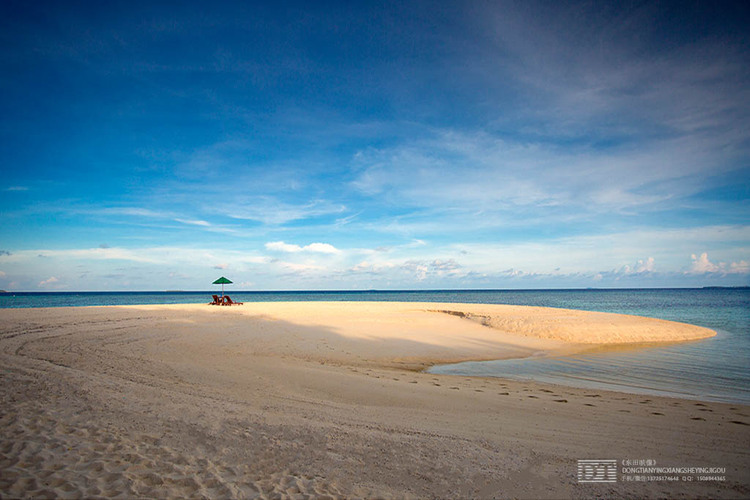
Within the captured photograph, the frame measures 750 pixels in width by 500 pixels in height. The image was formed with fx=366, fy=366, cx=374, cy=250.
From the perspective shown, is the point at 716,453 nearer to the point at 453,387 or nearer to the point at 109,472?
the point at 453,387

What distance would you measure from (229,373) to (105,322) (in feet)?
47.3

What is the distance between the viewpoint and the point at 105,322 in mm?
19844

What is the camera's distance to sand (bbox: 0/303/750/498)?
4.50m

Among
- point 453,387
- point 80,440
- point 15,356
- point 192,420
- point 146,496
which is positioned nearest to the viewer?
point 146,496

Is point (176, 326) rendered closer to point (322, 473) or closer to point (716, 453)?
point (322, 473)

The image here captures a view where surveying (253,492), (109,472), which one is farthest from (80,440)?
(253,492)

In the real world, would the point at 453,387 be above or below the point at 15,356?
below

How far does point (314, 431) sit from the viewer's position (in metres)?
6.07

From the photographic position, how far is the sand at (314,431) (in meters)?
4.50

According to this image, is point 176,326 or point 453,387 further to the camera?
point 176,326

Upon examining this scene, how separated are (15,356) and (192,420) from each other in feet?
27.7

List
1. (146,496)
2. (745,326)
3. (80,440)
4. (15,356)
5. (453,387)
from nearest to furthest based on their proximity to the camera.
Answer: (146,496), (80,440), (453,387), (15,356), (745,326)

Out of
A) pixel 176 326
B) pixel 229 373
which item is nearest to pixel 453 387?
pixel 229 373

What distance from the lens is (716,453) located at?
5.62 meters
